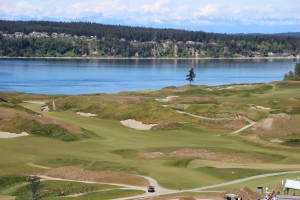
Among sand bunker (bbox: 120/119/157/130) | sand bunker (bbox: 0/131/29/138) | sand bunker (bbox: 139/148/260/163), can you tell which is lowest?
sand bunker (bbox: 120/119/157/130)

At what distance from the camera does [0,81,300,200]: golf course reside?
161 ft

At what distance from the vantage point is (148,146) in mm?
71000

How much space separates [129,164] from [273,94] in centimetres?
7267

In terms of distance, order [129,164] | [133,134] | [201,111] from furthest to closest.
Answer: [201,111] < [133,134] < [129,164]

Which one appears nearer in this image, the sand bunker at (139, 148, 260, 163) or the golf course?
the golf course

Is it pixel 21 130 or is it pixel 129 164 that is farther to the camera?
pixel 21 130

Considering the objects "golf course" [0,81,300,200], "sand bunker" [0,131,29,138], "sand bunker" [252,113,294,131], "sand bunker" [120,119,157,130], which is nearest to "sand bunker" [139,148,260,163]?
"golf course" [0,81,300,200]

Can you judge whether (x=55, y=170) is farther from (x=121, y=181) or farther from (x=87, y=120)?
(x=87, y=120)

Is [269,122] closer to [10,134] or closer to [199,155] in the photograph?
[199,155]

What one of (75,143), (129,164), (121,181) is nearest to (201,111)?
(75,143)

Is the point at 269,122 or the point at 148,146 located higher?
the point at 269,122

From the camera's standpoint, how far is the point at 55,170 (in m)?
54.6

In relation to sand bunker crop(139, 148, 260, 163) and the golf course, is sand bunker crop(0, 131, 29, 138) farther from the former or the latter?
sand bunker crop(139, 148, 260, 163)

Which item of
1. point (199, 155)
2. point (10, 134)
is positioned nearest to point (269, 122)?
point (199, 155)
